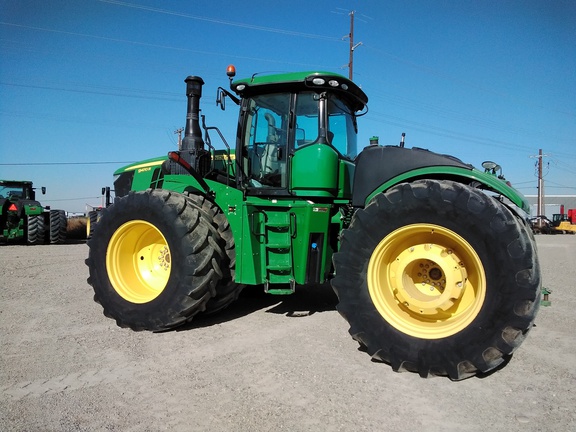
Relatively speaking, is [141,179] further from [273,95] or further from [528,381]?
[528,381]

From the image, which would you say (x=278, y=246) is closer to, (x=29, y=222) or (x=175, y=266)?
(x=175, y=266)

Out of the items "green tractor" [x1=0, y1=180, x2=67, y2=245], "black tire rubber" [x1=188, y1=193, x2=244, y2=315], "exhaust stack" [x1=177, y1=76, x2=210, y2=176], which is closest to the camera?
"black tire rubber" [x1=188, y1=193, x2=244, y2=315]

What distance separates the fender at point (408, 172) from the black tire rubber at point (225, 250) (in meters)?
1.46

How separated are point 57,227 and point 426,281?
16389 millimetres

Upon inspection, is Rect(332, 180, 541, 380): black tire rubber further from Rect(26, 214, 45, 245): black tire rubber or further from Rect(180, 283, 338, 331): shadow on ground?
Rect(26, 214, 45, 245): black tire rubber

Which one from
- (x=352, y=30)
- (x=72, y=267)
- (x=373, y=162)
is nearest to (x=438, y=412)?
(x=373, y=162)

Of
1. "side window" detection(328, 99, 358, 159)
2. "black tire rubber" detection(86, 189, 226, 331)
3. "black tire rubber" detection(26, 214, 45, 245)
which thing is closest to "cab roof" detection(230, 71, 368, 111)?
"side window" detection(328, 99, 358, 159)

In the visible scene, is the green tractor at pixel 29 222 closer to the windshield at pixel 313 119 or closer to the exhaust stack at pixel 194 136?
the exhaust stack at pixel 194 136

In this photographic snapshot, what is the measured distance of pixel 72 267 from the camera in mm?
9648

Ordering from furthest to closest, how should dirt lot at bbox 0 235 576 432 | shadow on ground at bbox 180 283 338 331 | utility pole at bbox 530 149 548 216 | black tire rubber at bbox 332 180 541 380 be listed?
utility pole at bbox 530 149 548 216, shadow on ground at bbox 180 283 338 331, black tire rubber at bbox 332 180 541 380, dirt lot at bbox 0 235 576 432

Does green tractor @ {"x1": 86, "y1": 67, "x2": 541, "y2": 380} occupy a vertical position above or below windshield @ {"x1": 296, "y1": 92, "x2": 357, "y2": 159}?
below

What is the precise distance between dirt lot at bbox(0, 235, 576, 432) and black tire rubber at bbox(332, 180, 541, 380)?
0.19 metres

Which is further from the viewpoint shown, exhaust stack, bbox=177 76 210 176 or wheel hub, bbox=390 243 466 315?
exhaust stack, bbox=177 76 210 176

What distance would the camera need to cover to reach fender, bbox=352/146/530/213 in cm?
372
